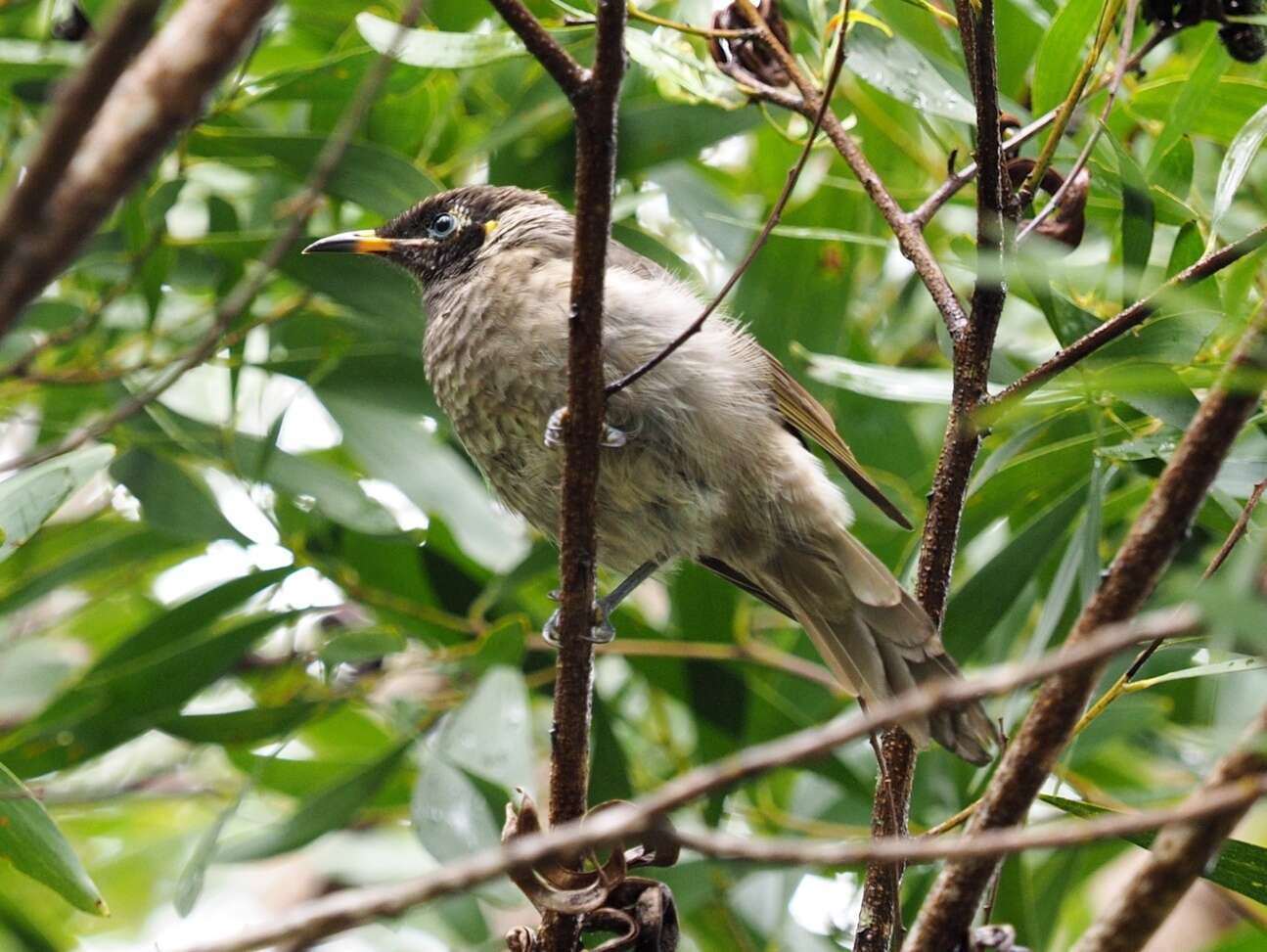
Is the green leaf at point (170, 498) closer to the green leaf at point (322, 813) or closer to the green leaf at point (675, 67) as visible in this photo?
the green leaf at point (322, 813)

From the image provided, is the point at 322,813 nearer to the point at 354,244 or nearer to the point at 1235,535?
the point at 354,244

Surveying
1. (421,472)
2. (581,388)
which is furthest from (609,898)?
(421,472)

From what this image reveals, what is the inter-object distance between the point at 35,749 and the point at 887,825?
239cm

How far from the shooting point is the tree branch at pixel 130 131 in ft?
3.78

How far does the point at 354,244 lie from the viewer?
410 cm

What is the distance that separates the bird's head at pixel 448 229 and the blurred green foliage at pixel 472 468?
8 cm

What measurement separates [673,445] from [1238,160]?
56.2 inches

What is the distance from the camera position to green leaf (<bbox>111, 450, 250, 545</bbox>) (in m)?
4.03

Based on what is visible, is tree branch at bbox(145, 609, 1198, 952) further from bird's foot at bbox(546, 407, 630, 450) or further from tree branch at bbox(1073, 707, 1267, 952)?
bird's foot at bbox(546, 407, 630, 450)

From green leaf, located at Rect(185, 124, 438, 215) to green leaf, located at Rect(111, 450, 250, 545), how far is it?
0.86 meters

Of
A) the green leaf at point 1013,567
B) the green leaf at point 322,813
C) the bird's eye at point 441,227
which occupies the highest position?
the bird's eye at point 441,227

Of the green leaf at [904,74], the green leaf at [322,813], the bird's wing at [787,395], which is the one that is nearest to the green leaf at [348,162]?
the bird's wing at [787,395]

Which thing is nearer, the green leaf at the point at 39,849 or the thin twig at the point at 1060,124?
the thin twig at the point at 1060,124

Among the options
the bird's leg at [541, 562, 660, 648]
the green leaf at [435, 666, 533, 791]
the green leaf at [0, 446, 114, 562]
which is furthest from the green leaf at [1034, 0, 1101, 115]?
the green leaf at [0, 446, 114, 562]
